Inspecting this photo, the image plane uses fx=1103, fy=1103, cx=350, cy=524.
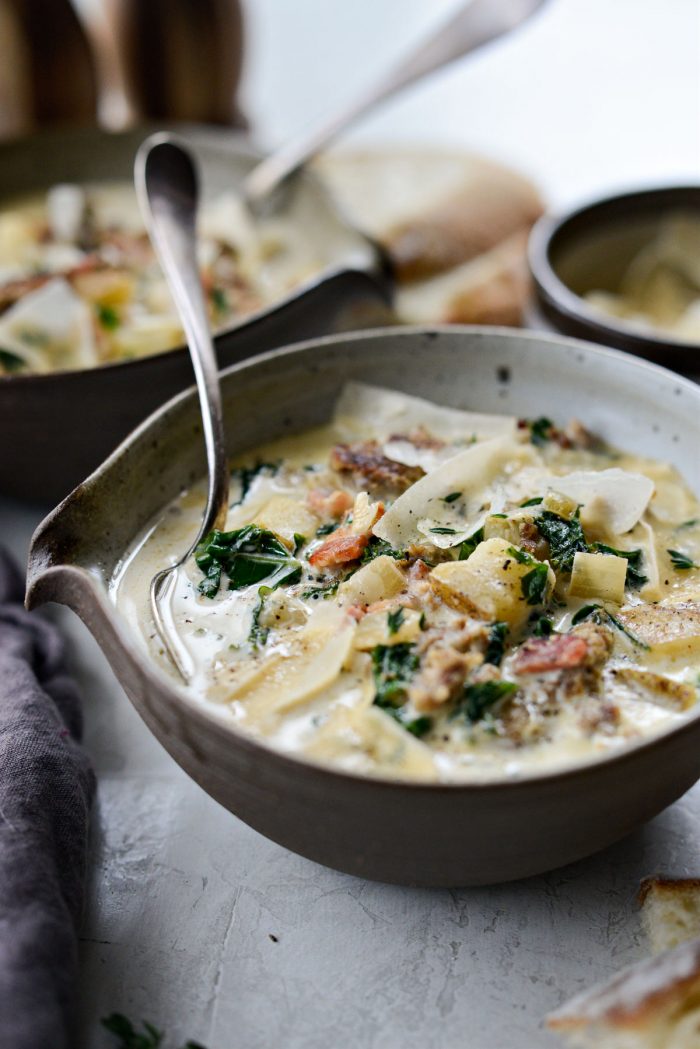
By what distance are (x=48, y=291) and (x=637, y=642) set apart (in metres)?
2.14

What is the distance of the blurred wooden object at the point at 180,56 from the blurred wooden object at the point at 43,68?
19 centimetres

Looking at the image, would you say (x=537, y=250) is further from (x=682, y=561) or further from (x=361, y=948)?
(x=361, y=948)

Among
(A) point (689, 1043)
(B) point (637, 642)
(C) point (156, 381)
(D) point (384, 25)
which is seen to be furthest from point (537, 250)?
(D) point (384, 25)

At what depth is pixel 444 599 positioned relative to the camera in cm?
215

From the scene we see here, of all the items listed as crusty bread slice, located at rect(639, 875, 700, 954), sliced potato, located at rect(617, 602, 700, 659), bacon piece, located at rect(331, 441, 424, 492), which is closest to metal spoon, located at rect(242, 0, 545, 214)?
bacon piece, located at rect(331, 441, 424, 492)

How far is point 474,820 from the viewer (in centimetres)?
177

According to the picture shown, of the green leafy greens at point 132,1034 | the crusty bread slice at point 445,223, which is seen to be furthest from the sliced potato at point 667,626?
the crusty bread slice at point 445,223

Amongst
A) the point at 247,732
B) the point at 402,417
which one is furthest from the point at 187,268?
the point at 247,732

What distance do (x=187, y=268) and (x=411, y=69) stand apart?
143cm

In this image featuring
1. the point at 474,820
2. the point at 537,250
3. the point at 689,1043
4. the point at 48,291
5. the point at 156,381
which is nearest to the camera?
the point at 689,1043

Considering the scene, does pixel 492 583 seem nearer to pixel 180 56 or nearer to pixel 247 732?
pixel 247 732

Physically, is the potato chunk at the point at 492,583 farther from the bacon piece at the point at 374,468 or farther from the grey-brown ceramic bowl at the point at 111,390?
the grey-brown ceramic bowl at the point at 111,390

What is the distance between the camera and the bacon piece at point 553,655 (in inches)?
78.3

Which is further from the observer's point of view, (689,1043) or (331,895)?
(331,895)
